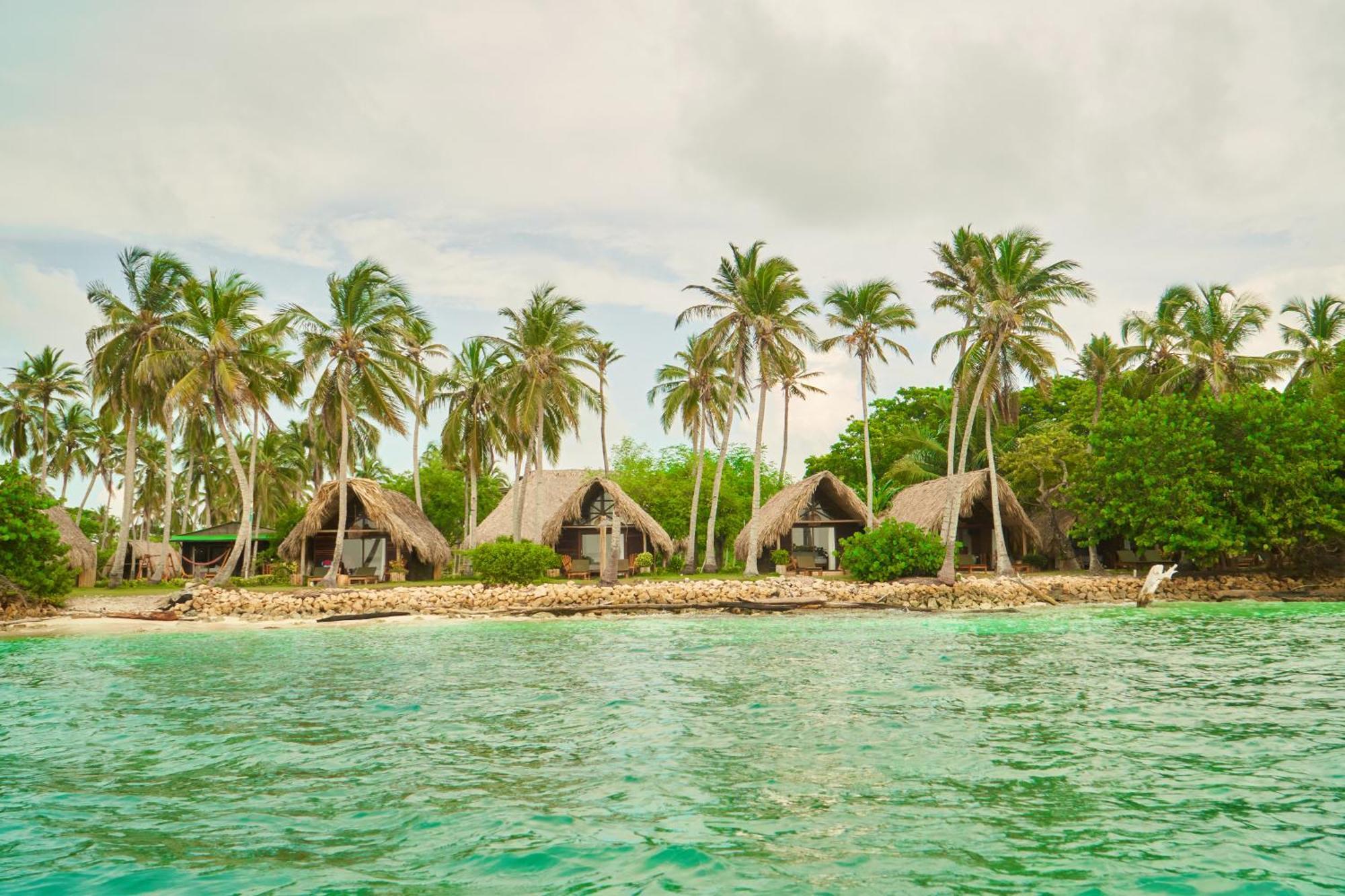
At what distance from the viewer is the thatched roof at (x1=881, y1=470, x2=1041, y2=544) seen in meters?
28.9

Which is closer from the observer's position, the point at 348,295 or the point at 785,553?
the point at 348,295

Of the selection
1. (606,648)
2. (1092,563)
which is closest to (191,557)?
(606,648)

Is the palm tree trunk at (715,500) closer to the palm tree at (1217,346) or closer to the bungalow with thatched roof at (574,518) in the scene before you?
the bungalow with thatched roof at (574,518)

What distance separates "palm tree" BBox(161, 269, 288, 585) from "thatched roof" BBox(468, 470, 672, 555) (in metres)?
7.98

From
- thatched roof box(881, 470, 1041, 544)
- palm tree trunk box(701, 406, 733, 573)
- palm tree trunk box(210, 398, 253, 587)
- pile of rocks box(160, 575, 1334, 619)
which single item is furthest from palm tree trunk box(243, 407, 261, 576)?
thatched roof box(881, 470, 1041, 544)

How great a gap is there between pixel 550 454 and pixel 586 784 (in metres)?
28.4

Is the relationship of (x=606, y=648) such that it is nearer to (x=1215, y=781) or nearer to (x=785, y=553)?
(x=1215, y=781)

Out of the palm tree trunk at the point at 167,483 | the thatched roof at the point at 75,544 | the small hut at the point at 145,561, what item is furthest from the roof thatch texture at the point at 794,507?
the small hut at the point at 145,561

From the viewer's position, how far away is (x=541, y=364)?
28.4m

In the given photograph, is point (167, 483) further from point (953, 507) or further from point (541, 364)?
point (953, 507)

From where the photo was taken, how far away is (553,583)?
25391mm

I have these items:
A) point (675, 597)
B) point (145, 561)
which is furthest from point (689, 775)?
point (145, 561)

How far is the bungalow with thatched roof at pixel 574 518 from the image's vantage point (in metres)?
30.0

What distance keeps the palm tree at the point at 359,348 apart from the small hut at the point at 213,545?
10726 millimetres
